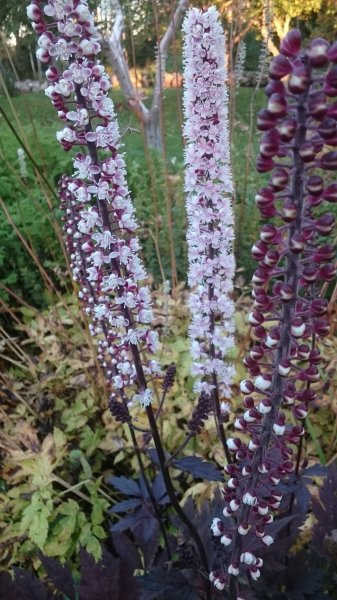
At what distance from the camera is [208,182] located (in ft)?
5.93

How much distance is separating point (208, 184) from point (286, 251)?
34.3 inches

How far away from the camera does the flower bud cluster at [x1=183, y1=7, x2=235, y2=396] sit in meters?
1.65

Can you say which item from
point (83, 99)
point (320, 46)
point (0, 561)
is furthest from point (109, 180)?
point (0, 561)

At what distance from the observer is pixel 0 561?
104 inches

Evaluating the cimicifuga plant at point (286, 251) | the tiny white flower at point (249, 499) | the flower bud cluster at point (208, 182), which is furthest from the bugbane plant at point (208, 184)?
the tiny white flower at point (249, 499)

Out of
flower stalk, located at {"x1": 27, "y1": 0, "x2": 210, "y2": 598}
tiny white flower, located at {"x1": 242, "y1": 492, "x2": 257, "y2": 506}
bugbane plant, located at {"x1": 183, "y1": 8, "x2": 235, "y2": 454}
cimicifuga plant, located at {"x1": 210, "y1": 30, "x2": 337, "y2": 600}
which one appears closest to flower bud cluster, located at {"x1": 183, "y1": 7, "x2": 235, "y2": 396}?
bugbane plant, located at {"x1": 183, "y1": 8, "x2": 235, "y2": 454}

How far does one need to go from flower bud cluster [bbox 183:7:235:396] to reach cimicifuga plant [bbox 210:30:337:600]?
2.13ft

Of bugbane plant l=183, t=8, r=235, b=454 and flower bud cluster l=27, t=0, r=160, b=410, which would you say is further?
bugbane plant l=183, t=8, r=235, b=454

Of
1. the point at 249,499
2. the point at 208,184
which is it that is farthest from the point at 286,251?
the point at 208,184

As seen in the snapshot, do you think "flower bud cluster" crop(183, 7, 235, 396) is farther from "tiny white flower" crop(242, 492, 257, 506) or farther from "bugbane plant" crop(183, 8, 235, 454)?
"tiny white flower" crop(242, 492, 257, 506)

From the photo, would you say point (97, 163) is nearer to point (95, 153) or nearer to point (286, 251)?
point (95, 153)

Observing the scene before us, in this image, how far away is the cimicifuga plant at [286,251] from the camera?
0.83 metres

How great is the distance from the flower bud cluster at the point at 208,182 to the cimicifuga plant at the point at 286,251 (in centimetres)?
65

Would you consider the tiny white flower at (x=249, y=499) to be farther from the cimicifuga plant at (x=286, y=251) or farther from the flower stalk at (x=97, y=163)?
the flower stalk at (x=97, y=163)
